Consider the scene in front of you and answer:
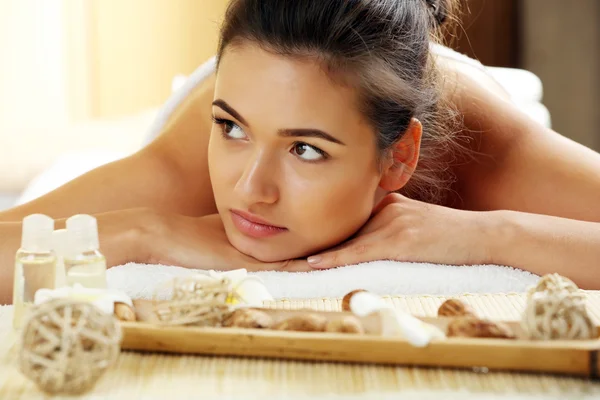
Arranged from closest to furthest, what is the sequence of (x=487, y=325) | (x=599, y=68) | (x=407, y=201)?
(x=487, y=325), (x=407, y=201), (x=599, y=68)

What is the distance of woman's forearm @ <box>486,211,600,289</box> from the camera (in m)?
1.32

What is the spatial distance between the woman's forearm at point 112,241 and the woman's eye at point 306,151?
0.85ft

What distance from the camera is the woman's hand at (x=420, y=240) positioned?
1.31 metres

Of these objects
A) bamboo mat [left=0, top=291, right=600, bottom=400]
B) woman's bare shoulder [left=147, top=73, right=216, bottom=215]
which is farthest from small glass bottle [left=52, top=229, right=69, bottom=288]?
woman's bare shoulder [left=147, top=73, right=216, bottom=215]

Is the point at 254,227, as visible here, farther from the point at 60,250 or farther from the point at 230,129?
the point at 60,250

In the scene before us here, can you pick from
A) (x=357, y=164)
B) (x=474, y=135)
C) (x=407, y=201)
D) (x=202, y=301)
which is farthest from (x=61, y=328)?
(x=474, y=135)

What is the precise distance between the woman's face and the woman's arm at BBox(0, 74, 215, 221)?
0.35 metres

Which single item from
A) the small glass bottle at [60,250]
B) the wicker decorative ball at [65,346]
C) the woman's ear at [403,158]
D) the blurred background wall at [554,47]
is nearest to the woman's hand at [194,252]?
the woman's ear at [403,158]

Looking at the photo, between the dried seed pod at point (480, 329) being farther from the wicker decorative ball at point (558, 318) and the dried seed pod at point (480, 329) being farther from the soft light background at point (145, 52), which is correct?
the soft light background at point (145, 52)

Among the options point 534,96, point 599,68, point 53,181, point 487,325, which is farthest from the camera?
point 599,68

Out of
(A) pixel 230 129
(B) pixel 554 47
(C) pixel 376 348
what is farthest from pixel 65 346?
(B) pixel 554 47

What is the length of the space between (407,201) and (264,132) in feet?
1.12

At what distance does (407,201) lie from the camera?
4.75ft

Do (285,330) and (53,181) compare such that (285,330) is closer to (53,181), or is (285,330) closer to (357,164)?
A: (357,164)
